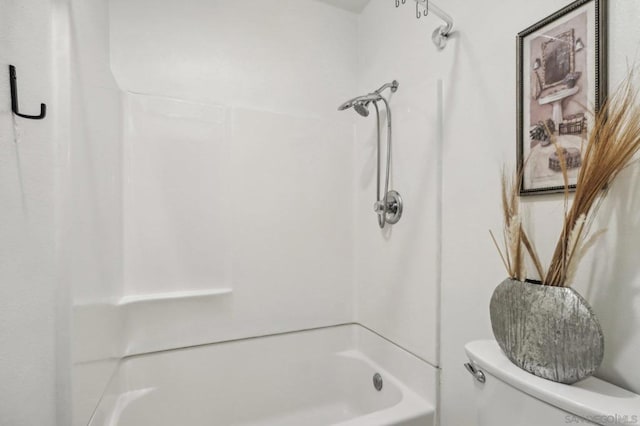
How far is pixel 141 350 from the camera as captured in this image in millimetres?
1462

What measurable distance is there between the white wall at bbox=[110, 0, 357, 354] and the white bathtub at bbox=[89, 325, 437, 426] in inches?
3.7

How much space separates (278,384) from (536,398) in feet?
4.33

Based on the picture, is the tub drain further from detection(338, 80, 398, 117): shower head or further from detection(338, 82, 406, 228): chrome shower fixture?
detection(338, 80, 398, 117): shower head

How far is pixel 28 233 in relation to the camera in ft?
2.43

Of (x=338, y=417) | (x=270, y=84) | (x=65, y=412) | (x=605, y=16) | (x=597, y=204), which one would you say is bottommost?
(x=338, y=417)

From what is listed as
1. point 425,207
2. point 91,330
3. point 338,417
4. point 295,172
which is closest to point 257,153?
point 295,172

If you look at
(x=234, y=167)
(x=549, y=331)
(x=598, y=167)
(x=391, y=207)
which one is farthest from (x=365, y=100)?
(x=549, y=331)

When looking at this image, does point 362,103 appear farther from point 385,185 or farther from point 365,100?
point 385,185

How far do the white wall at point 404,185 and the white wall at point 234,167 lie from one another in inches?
5.2

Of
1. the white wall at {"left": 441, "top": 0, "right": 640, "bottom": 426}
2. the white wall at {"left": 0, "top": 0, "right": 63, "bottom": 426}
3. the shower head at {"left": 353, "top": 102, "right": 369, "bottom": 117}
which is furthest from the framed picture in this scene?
the white wall at {"left": 0, "top": 0, "right": 63, "bottom": 426}

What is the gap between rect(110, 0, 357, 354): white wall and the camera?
1.47 m

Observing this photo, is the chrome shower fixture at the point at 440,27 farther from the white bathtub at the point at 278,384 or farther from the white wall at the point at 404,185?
the white bathtub at the point at 278,384

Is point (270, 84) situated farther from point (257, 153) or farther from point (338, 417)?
point (338, 417)

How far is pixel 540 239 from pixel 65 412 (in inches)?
55.0
